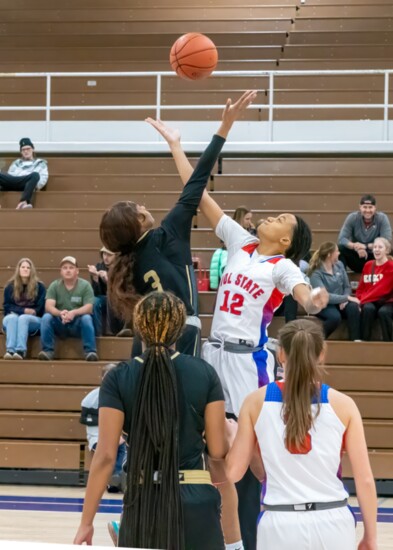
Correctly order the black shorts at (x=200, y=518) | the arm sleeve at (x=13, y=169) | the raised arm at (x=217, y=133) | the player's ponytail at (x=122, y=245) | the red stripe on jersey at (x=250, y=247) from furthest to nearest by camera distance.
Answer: the arm sleeve at (x=13, y=169) → the red stripe on jersey at (x=250, y=247) → the raised arm at (x=217, y=133) → the player's ponytail at (x=122, y=245) → the black shorts at (x=200, y=518)

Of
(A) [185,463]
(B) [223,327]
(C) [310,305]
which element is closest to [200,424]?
(A) [185,463]

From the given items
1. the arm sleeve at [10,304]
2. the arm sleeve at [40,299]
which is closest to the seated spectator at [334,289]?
the arm sleeve at [40,299]

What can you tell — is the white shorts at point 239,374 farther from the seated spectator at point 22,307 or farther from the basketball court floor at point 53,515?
the seated spectator at point 22,307

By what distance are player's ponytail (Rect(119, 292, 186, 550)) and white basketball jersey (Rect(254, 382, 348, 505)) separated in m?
0.30

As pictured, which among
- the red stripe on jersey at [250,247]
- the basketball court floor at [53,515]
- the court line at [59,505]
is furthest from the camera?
the court line at [59,505]

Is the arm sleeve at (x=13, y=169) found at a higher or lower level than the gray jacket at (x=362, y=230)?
higher

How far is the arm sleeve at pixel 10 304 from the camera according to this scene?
9656 mm

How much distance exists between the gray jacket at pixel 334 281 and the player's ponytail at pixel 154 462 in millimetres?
6322

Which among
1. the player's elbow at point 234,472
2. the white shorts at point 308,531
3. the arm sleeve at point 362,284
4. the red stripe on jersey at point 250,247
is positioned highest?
the red stripe on jersey at point 250,247

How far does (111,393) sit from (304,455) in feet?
2.23

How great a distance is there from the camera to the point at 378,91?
1348 cm

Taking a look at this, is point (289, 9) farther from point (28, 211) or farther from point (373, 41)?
point (28, 211)

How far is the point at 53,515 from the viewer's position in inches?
272

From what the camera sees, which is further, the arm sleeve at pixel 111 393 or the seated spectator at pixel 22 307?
the seated spectator at pixel 22 307
